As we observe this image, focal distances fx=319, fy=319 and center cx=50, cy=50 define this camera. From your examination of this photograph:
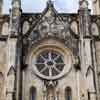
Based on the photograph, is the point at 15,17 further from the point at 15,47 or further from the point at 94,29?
the point at 94,29

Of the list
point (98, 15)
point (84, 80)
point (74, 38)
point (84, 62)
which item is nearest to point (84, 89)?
point (84, 80)

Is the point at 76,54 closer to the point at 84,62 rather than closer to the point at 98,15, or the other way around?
the point at 84,62

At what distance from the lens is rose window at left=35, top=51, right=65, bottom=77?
18.2 metres

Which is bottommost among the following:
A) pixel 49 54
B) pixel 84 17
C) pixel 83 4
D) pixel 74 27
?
pixel 49 54

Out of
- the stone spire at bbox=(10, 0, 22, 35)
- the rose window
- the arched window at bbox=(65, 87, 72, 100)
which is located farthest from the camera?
the stone spire at bbox=(10, 0, 22, 35)

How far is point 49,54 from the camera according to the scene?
742 inches

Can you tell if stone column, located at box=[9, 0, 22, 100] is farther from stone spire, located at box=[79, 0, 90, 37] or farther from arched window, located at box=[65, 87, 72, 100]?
stone spire, located at box=[79, 0, 90, 37]

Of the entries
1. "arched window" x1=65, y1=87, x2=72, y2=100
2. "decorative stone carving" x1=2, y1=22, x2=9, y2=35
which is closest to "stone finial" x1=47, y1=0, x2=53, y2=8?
"decorative stone carving" x1=2, y1=22, x2=9, y2=35

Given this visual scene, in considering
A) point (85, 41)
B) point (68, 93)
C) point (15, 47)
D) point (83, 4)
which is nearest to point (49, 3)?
point (83, 4)

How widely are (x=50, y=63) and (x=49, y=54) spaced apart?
63cm

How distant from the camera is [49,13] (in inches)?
781

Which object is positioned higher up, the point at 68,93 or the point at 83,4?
the point at 83,4

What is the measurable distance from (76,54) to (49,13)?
332cm

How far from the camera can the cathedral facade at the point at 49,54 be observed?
17266mm
